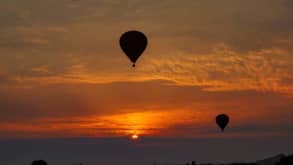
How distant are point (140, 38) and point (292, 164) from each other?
21.0m

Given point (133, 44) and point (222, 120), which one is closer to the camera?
point (133, 44)

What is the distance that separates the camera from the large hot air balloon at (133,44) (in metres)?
78.6

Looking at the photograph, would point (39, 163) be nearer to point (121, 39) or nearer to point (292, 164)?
point (121, 39)

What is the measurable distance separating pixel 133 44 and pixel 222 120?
29.8m

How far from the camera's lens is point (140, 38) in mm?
79312

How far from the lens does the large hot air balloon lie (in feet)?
258

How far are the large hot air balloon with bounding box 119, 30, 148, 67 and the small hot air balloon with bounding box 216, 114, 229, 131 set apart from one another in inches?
1085

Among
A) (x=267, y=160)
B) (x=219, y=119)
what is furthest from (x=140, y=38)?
(x=267, y=160)

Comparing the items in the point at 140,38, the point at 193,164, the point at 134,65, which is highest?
the point at 140,38

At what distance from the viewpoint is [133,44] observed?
7912 centimetres

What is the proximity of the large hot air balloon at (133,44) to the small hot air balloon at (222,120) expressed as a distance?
27.5 meters

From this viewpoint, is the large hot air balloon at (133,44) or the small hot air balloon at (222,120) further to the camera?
the small hot air balloon at (222,120)

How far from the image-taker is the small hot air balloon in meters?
103

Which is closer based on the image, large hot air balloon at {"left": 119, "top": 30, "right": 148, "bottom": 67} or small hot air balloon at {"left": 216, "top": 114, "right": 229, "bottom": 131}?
large hot air balloon at {"left": 119, "top": 30, "right": 148, "bottom": 67}
